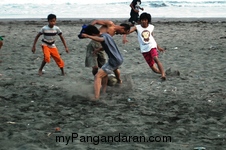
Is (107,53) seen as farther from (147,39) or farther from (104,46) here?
(147,39)

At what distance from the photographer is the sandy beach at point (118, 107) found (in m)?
4.54

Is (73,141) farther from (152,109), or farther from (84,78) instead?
(84,78)

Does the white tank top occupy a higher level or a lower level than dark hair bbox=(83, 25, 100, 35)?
lower

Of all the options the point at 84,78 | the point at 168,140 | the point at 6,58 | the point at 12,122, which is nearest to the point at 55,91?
the point at 84,78

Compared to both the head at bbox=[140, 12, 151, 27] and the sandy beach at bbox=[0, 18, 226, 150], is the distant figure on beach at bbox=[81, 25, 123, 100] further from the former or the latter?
the head at bbox=[140, 12, 151, 27]

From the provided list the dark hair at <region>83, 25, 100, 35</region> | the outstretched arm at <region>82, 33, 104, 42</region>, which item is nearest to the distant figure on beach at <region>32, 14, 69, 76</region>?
the dark hair at <region>83, 25, 100, 35</region>

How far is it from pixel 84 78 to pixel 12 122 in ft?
10.8

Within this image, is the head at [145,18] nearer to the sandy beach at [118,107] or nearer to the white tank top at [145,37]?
the white tank top at [145,37]

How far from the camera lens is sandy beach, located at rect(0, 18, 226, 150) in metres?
4.54

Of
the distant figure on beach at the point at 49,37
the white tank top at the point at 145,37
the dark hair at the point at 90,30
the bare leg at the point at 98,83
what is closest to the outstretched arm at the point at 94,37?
the dark hair at the point at 90,30

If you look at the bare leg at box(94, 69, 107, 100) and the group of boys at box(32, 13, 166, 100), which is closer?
the group of boys at box(32, 13, 166, 100)

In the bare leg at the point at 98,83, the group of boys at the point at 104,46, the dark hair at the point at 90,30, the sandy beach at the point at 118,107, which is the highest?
the dark hair at the point at 90,30

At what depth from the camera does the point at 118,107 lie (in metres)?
6.02

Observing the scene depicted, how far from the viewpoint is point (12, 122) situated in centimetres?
519
